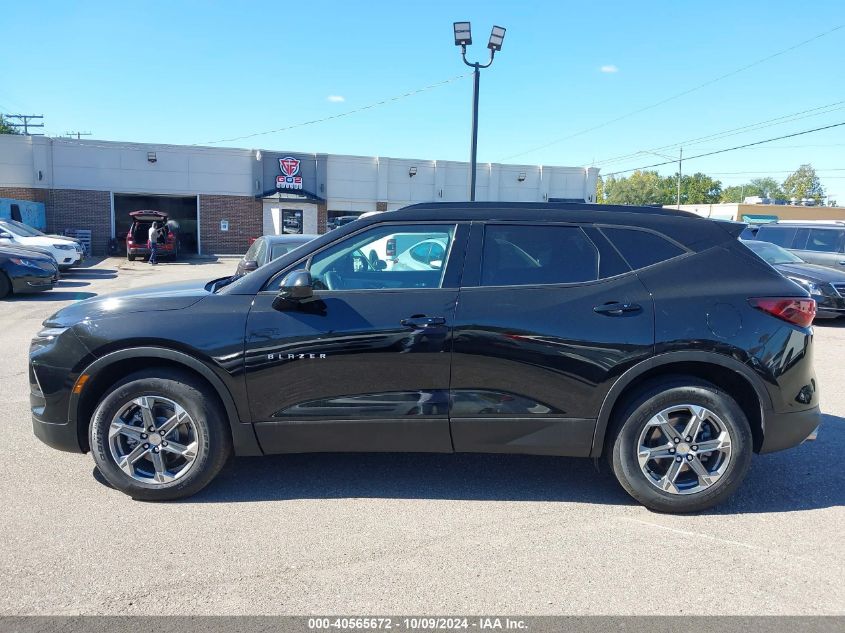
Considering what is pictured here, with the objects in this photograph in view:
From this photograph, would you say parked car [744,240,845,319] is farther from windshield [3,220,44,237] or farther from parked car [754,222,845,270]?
windshield [3,220,44,237]

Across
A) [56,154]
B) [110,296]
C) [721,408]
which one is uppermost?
[56,154]

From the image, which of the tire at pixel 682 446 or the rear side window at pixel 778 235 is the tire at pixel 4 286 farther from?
the rear side window at pixel 778 235

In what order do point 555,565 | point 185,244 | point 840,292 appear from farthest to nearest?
point 185,244
point 840,292
point 555,565

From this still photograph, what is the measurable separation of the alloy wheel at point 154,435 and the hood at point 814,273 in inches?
456

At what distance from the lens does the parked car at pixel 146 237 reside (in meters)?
27.2

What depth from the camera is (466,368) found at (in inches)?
147

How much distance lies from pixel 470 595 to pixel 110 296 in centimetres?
303

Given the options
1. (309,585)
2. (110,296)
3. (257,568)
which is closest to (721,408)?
(309,585)

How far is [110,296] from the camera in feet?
13.8

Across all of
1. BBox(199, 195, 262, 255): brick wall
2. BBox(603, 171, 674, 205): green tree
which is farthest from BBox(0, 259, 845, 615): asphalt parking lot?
BBox(603, 171, 674, 205): green tree

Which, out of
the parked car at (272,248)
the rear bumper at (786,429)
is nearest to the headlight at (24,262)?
the parked car at (272,248)

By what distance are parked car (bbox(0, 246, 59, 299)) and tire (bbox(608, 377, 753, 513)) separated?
13992 millimetres

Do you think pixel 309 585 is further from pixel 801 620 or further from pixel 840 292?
pixel 840 292

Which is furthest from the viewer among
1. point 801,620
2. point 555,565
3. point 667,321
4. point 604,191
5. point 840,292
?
point 604,191
